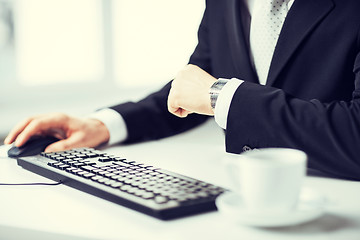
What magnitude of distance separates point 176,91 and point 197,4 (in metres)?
1.35

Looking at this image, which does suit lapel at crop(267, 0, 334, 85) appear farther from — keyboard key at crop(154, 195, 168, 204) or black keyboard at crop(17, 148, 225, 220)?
keyboard key at crop(154, 195, 168, 204)

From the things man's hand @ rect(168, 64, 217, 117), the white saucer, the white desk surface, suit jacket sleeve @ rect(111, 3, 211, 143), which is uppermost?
man's hand @ rect(168, 64, 217, 117)

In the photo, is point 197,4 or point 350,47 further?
point 197,4

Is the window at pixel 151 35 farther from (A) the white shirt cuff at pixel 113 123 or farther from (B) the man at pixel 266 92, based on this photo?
(A) the white shirt cuff at pixel 113 123

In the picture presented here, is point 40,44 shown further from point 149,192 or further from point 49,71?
point 149,192

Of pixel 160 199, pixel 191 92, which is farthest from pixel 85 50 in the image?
pixel 160 199

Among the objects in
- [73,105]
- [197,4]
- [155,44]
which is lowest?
[73,105]

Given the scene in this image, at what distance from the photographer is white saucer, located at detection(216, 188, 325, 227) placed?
2.36 feet

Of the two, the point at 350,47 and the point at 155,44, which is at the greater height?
the point at 350,47

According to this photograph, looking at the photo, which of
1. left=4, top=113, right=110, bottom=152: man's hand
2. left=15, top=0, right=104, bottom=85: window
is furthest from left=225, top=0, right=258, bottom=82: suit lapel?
left=15, top=0, right=104, bottom=85: window

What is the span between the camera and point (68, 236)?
76 centimetres

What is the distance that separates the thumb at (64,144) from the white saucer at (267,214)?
0.62m

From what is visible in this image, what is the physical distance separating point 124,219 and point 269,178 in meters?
0.23

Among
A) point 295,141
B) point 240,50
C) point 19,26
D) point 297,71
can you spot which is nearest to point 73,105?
point 19,26
